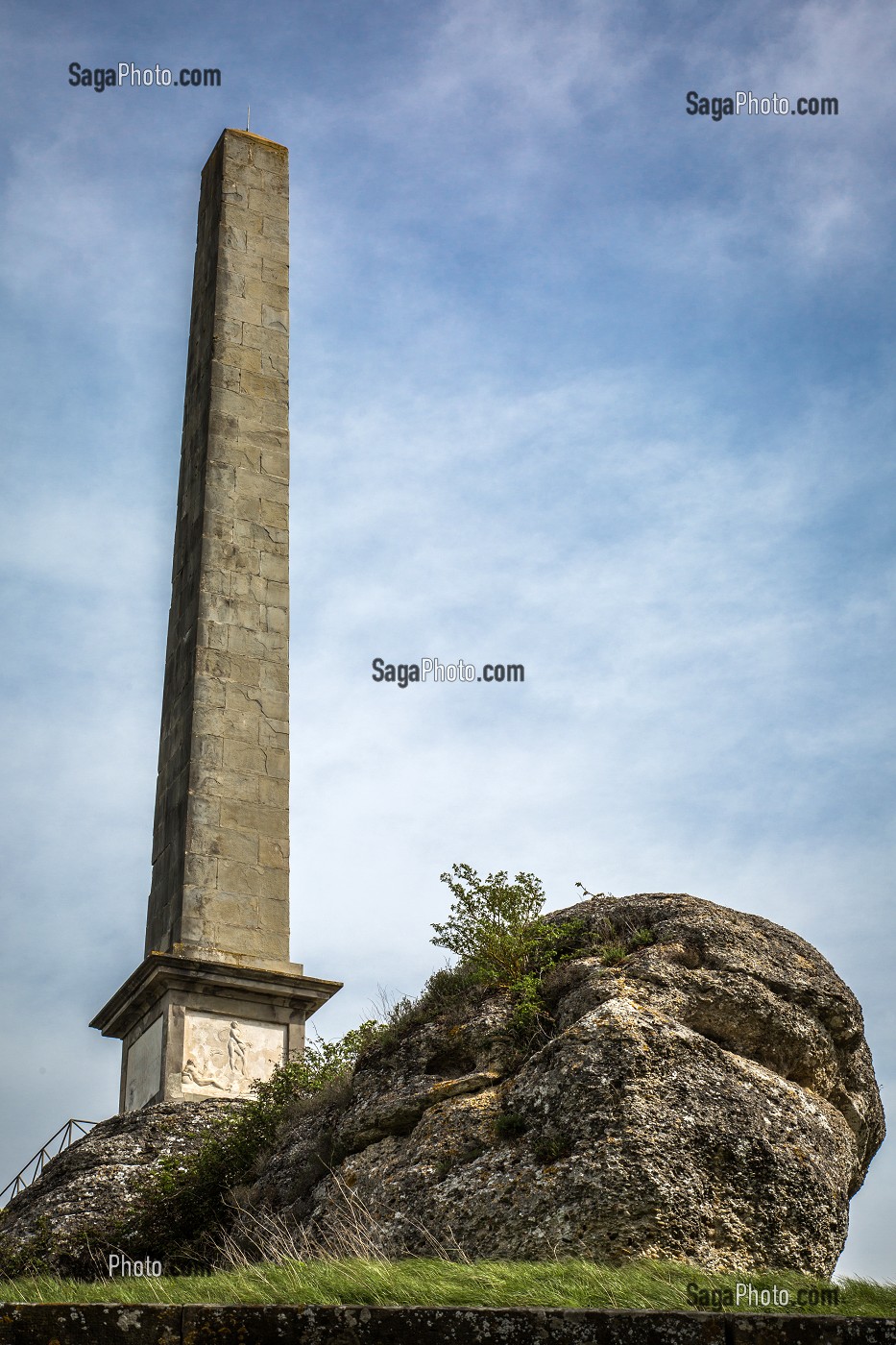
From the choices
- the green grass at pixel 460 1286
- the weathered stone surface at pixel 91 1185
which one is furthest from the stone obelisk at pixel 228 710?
the green grass at pixel 460 1286

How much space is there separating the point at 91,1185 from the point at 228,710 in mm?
6549

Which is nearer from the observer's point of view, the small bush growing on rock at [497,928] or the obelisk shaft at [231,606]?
the small bush growing on rock at [497,928]

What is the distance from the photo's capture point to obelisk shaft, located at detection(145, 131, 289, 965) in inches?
560

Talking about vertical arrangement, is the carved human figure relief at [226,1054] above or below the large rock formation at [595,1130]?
above

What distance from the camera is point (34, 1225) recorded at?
8.79m

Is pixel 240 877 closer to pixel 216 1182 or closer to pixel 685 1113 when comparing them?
pixel 216 1182

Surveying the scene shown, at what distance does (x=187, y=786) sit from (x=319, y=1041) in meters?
4.47

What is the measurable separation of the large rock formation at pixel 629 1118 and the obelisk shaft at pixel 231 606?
5426 millimetres

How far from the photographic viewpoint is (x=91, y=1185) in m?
9.13

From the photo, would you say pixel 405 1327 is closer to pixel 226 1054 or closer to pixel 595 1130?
pixel 595 1130

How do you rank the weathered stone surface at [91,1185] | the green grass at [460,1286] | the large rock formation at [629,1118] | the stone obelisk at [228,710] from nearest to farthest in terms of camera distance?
the green grass at [460,1286], the large rock formation at [629,1118], the weathered stone surface at [91,1185], the stone obelisk at [228,710]

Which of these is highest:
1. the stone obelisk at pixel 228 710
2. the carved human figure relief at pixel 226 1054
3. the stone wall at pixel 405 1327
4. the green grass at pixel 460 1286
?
the stone obelisk at pixel 228 710

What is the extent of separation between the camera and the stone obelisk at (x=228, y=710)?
1308 centimetres

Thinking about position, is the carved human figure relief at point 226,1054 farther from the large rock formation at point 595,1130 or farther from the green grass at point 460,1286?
the green grass at point 460,1286
